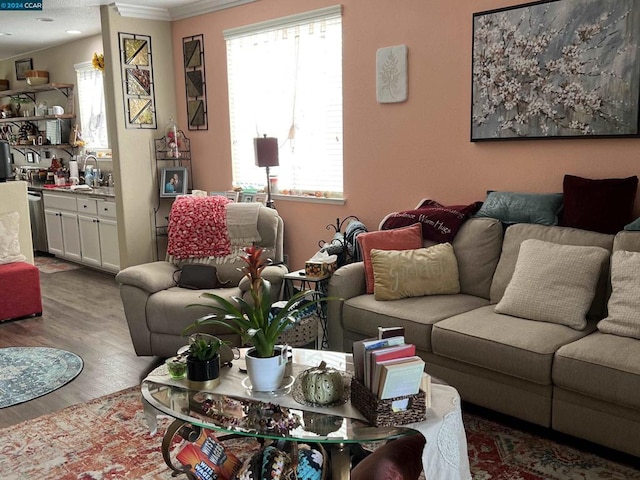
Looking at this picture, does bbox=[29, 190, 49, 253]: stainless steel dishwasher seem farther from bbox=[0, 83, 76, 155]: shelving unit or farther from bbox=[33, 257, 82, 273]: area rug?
bbox=[0, 83, 76, 155]: shelving unit

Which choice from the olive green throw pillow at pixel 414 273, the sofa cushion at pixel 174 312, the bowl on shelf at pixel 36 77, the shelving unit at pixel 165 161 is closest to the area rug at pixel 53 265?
the shelving unit at pixel 165 161

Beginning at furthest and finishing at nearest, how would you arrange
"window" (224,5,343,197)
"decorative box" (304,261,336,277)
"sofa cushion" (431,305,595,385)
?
"window" (224,5,343,197) → "decorative box" (304,261,336,277) → "sofa cushion" (431,305,595,385)

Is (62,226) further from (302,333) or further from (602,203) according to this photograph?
(602,203)

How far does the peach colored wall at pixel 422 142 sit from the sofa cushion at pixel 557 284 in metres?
0.58

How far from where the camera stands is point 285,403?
2182 mm

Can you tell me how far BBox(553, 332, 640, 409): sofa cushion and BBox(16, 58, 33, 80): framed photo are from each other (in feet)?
26.4

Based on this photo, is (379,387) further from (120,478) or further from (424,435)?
(120,478)

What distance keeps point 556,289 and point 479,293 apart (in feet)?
1.99

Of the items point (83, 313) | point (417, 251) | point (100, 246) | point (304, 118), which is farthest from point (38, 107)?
point (417, 251)

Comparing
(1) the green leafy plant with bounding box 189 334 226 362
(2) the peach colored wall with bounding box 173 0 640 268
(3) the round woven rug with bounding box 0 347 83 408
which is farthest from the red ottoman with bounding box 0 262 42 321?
(1) the green leafy plant with bounding box 189 334 226 362

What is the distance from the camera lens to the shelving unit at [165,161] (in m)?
5.92

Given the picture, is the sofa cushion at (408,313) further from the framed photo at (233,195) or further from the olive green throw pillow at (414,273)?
the framed photo at (233,195)

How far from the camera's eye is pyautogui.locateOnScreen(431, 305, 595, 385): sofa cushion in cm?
267

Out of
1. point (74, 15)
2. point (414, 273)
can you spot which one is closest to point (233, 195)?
point (414, 273)
